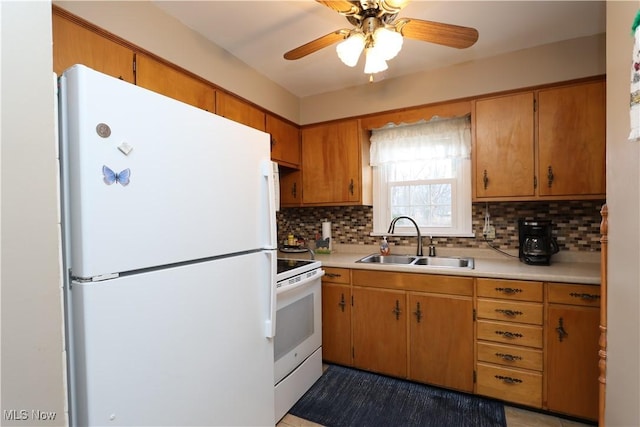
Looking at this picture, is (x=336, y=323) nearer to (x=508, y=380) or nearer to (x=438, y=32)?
(x=508, y=380)

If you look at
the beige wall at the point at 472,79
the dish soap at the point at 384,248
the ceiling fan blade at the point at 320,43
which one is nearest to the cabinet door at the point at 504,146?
the beige wall at the point at 472,79

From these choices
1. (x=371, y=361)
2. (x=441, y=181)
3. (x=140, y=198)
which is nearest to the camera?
(x=140, y=198)

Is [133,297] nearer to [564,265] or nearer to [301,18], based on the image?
[301,18]

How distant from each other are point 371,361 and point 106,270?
2.00m

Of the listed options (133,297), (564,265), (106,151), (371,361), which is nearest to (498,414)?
(371,361)

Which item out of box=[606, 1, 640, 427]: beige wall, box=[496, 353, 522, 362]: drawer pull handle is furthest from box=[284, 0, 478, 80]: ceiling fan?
box=[496, 353, 522, 362]: drawer pull handle

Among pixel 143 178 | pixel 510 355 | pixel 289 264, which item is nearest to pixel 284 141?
pixel 289 264

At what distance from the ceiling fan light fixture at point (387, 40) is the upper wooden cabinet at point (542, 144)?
1.16 metres

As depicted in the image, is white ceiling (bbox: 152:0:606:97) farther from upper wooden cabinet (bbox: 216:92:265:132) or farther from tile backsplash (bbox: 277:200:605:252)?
tile backsplash (bbox: 277:200:605:252)

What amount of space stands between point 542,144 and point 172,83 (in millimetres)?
2463

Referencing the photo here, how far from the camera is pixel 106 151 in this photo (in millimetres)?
865

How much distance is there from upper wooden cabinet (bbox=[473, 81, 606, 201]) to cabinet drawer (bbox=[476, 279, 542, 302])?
643 millimetres

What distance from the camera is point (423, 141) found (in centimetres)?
267

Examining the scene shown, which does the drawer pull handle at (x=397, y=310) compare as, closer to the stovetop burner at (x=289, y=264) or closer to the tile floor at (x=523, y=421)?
the stovetop burner at (x=289, y=264)
